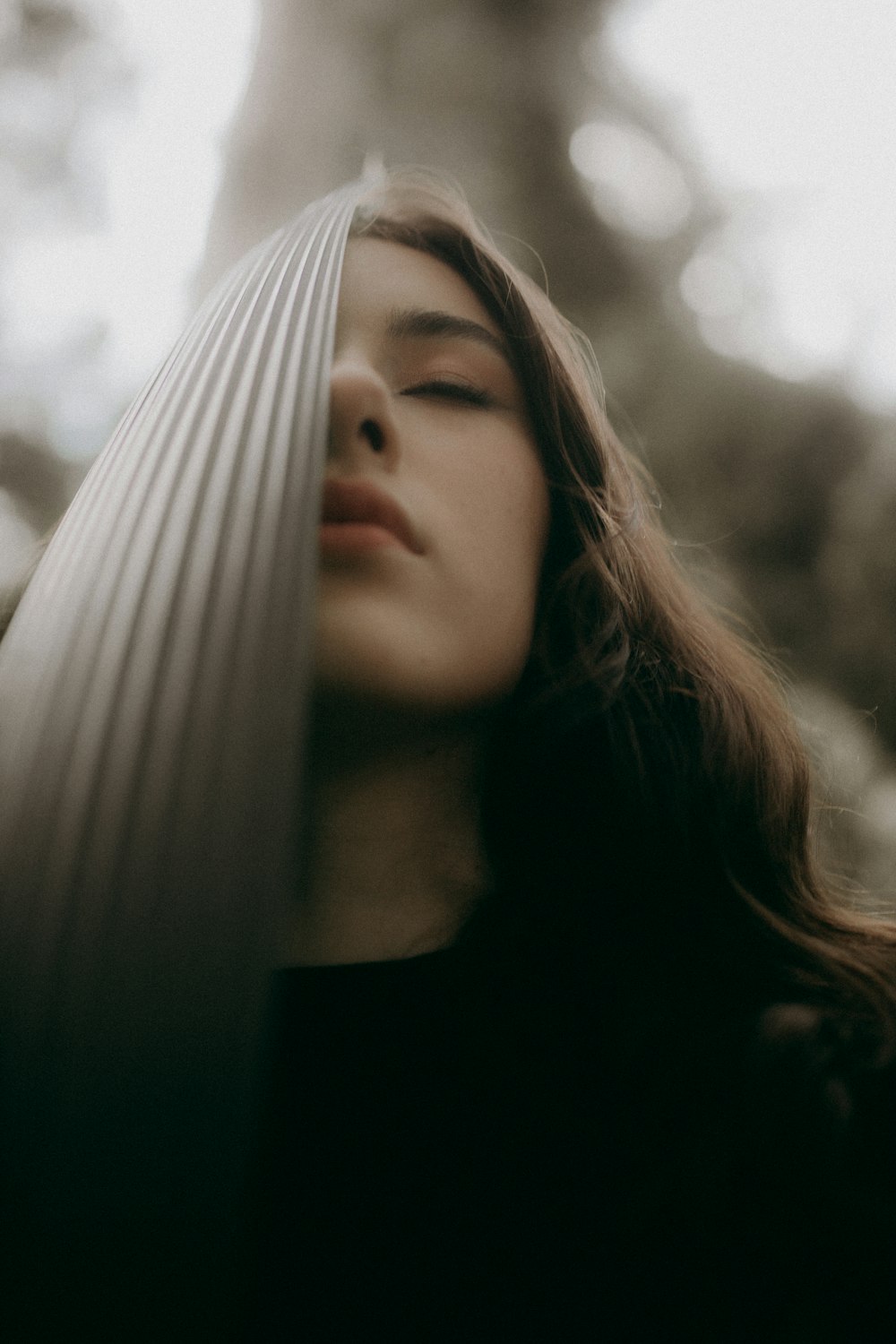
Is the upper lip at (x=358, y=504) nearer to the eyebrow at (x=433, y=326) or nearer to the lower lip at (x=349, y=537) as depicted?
the lower lip at (x=349, y=537)

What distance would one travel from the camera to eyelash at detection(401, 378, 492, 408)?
0.39m

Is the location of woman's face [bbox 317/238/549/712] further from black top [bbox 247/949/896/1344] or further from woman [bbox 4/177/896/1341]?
black top [bbox 247/949/896/1344]

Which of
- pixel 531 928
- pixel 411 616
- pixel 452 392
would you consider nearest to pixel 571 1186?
pixel 531 928

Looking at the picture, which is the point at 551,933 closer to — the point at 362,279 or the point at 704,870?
the point at 704,870

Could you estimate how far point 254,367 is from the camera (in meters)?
0.31

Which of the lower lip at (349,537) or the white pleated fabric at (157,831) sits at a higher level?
the lower lip at (349,537)

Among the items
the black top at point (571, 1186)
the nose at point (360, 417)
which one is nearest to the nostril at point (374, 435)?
the nose at point (360, 417)

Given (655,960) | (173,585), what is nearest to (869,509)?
(655,960)

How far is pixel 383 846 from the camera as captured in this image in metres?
0.38

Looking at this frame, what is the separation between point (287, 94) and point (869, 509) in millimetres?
934

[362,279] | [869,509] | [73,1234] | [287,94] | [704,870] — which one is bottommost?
[73,1234]

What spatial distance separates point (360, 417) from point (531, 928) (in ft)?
0.72

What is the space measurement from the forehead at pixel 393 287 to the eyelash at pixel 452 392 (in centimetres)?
4

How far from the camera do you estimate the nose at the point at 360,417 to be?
0.32 m
